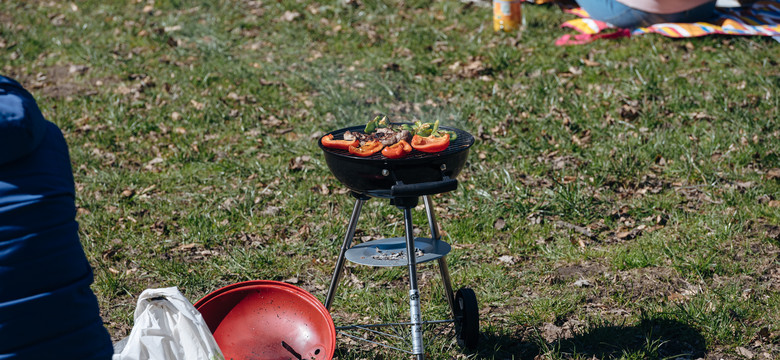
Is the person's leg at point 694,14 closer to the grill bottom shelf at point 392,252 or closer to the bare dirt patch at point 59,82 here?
the grill bottom shelf at point 392,252

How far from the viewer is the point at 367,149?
3.28 metres

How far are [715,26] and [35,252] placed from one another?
8029 mm

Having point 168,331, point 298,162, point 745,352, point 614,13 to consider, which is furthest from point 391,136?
point 614,13

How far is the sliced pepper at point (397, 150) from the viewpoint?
124 inches

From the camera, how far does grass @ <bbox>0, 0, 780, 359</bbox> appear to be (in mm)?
4156

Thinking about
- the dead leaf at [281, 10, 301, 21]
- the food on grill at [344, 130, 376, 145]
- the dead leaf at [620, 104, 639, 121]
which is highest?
the food on grill at [344, 130, 376, 145]

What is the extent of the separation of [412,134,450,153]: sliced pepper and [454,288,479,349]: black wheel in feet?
2.78

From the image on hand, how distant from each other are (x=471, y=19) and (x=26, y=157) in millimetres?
7524

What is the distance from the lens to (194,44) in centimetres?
891

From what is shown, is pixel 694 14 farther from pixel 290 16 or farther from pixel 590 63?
pixel 290 16

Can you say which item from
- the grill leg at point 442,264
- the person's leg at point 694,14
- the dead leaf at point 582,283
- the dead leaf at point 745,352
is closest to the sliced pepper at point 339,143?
the grill leg at point 442,264

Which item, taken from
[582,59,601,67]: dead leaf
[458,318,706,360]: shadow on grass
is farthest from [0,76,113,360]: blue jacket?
[582,59,601,67]: dead leaf

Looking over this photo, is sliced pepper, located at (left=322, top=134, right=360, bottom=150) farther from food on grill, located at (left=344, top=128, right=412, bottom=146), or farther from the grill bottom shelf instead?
the grill bottom shelf

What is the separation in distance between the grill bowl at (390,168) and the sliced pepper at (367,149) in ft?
0.12
